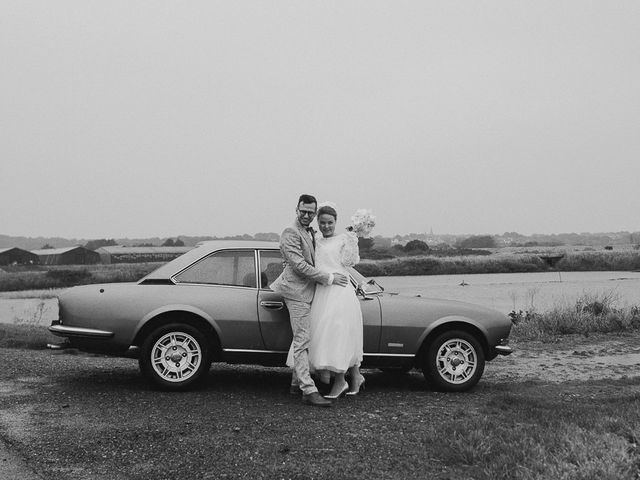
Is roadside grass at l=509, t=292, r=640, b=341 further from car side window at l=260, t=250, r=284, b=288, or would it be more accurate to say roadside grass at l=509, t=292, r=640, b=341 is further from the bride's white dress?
car side window at l=260, t=250, r=284, b=288

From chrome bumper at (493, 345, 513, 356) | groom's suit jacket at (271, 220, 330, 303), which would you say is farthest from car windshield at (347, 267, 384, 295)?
chrome bumper at (493, 345, 513, 356)

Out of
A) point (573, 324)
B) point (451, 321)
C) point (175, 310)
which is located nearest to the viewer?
point (175, 310)

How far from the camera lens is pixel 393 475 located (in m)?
4.28

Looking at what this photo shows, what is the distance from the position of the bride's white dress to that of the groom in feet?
0.26

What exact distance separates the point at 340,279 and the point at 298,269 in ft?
1.45

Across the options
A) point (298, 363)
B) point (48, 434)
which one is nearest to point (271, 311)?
point (298, 363)

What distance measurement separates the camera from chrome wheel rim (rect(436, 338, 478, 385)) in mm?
7020

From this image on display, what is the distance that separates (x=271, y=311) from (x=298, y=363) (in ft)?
2.17

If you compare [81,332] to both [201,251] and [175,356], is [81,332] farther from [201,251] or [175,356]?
[201,251]

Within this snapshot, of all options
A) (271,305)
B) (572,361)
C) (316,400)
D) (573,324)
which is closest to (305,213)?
(271,305)

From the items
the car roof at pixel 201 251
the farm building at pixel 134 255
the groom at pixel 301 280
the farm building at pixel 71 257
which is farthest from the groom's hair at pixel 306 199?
the farm building at pixel 71 257

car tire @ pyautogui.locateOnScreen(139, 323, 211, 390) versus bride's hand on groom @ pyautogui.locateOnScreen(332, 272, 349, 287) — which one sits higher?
bride's hand on groom @ pyautogui.locateOnScreen(332, 272, 349, 287)

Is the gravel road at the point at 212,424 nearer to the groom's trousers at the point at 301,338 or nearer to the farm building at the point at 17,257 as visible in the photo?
the groom's trousers at the point at 301,338

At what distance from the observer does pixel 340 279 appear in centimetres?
643
